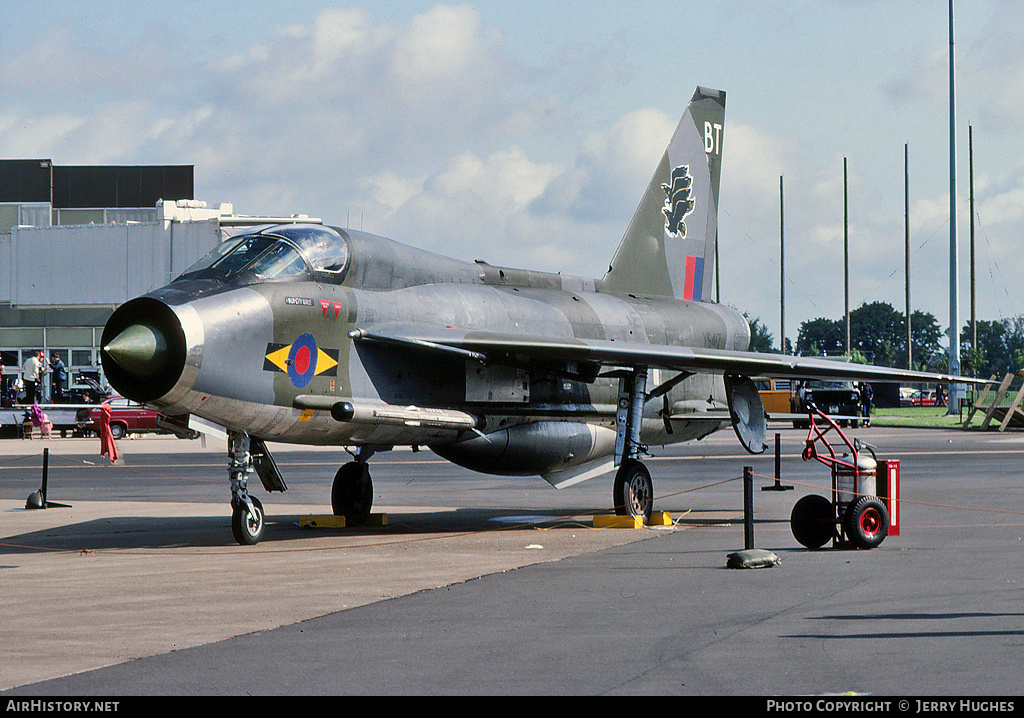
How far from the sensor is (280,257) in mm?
13523

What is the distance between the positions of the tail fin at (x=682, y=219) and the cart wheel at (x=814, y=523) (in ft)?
24.5

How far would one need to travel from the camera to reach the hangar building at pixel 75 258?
56.3m

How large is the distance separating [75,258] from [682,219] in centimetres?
4434

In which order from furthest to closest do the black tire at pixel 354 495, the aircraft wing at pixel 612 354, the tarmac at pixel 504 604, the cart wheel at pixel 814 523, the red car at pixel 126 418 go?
1. the red car at pixel 126 418
2. the black tire at pixel 354 495
3. the aircraft wing at pixel 612 354
4. the cart wheel at pixel 814 523
5. the tarmac at pixel 504 604

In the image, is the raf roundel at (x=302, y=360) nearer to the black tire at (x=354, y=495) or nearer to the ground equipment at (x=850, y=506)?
the black tire at (x=354, y=495)

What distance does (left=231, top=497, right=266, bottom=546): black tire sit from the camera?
13078 millimetres

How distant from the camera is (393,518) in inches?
683

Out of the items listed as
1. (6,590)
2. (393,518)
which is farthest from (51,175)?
(6,590)

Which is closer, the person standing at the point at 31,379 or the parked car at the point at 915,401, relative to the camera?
the person standing at the point at 31,379

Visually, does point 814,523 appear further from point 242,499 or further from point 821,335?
point 821,335

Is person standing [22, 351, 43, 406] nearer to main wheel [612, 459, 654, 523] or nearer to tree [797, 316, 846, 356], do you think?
main wheel [612, 459, 654, 523]

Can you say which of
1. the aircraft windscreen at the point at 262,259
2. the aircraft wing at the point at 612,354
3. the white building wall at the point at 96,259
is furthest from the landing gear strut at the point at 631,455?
the white building wall at the point at 96,259

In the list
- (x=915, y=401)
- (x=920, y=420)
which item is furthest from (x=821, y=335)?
(x=920, y=420)

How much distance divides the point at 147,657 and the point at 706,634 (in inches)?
138
